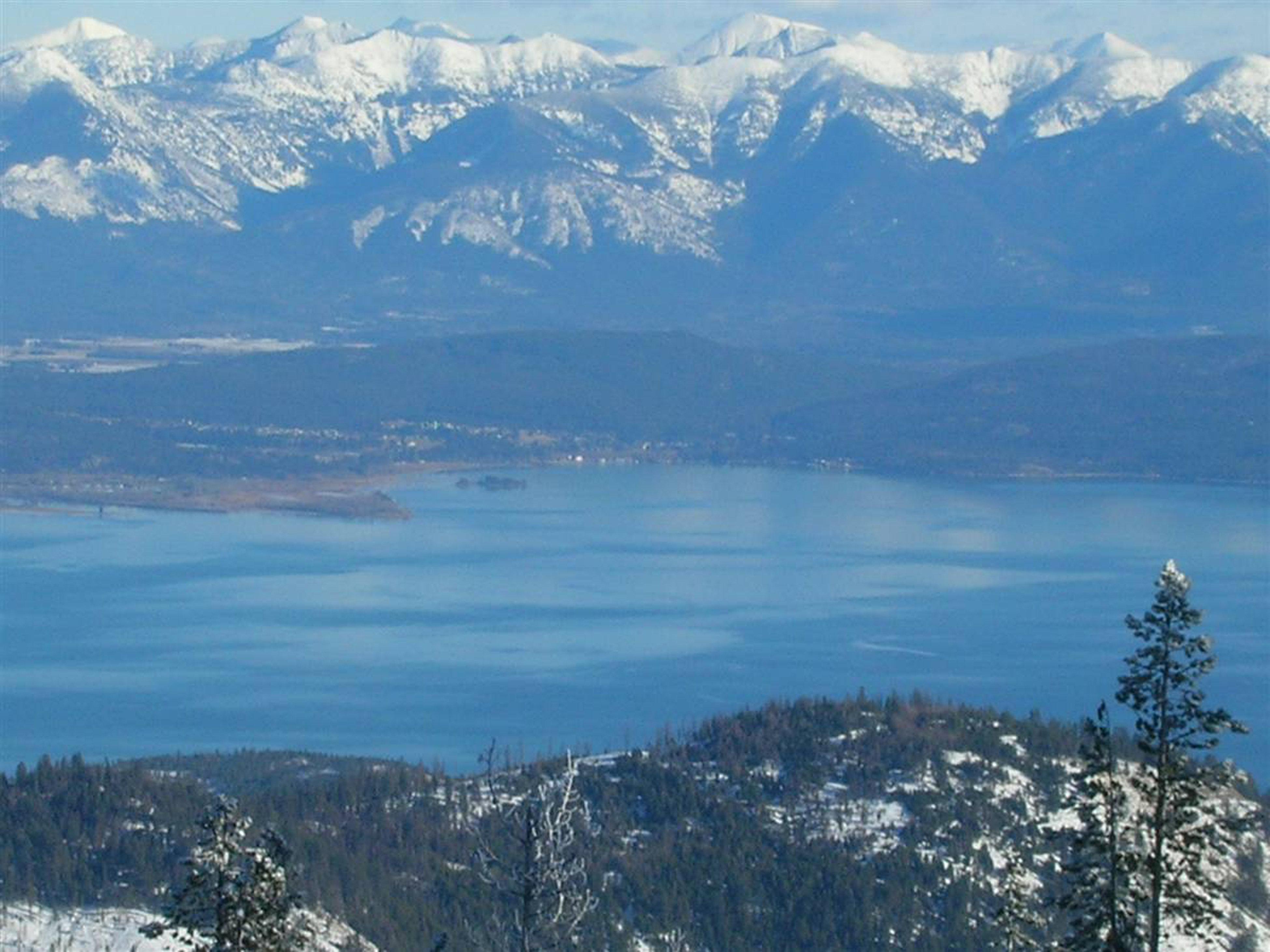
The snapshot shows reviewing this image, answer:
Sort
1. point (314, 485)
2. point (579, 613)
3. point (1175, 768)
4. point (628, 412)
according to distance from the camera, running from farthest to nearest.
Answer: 1. point (628, 412)
2. point (314, 485)
3. point (579, 613)
4. point (1175, 768)

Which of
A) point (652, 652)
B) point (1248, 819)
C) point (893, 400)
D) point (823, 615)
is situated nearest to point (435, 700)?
point (652, 652)

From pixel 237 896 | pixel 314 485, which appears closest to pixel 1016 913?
pixel 237 896

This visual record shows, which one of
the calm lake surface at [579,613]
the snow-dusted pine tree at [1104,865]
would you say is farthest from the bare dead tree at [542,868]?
the calm lake surface at [579,613]

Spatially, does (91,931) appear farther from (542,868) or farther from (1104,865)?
(1104,865)

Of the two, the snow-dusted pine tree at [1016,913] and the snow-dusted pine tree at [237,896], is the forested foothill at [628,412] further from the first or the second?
the snow-dusted pine tree at [237,896]

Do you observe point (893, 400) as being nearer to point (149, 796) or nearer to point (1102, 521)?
point (1102, 521)
